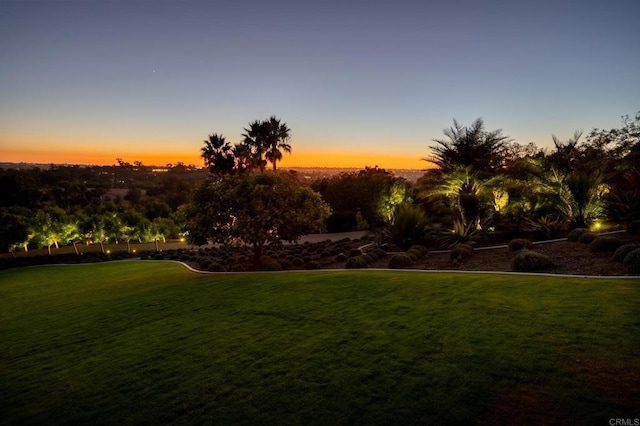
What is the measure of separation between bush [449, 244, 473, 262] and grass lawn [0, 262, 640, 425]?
3.62 m

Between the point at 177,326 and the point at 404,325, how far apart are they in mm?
5651

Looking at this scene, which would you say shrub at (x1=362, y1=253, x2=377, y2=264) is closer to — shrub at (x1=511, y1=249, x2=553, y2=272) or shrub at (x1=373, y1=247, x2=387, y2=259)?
shrub at (x1=373, y1=247, x2=387, y2=259)

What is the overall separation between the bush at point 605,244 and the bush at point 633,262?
1.89 m

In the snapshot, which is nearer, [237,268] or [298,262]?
[237,268]

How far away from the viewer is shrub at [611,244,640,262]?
33.1ft

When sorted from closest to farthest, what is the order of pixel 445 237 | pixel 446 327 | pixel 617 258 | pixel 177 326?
pixel 446 327
pixel 177 326
pixel 617 258
pixel 445 237

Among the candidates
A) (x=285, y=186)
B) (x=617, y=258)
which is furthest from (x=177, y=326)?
(x=617, y=258)

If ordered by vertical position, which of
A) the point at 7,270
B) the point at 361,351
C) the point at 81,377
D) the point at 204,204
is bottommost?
the point at 7,270

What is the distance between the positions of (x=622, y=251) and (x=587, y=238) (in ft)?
8.78

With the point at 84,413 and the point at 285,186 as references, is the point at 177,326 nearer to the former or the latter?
the point at 84,413

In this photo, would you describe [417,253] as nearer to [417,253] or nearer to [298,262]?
[417,253]

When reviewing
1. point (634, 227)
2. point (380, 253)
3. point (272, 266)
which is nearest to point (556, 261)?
point (634, 227)

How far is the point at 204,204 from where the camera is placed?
739 inches

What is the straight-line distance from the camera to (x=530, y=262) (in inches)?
435
